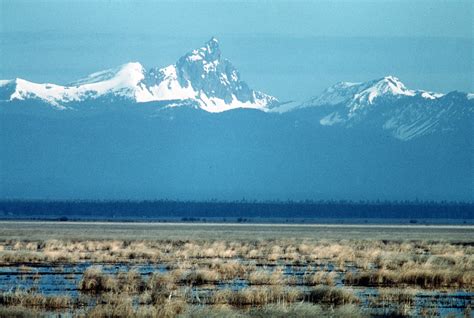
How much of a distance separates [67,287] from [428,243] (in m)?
38.6

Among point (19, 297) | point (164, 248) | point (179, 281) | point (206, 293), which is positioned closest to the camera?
point (19, 297)

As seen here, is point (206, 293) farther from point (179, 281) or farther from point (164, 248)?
point (164, 248)

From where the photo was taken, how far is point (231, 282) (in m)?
41.3

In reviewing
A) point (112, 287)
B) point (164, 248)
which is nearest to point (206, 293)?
point (112, 287)

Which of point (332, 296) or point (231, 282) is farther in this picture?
point (231, 282)

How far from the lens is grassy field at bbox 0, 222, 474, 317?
102 feet

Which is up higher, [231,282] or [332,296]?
[231,282]

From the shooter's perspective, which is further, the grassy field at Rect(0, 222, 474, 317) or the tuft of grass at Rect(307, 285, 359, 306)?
the tuft of grass at Rect(307, 285, 359, 306)

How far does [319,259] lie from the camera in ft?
185

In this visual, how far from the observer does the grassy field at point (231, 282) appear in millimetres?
31172

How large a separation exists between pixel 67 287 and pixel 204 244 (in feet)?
99.3

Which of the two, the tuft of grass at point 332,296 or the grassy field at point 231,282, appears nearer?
the grassy field at point 231,282

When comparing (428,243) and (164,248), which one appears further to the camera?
(428,243)

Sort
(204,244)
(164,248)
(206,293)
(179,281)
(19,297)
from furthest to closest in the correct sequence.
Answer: (204,244) → (164,248) → (179,281) → (206,293) → (19,297)
